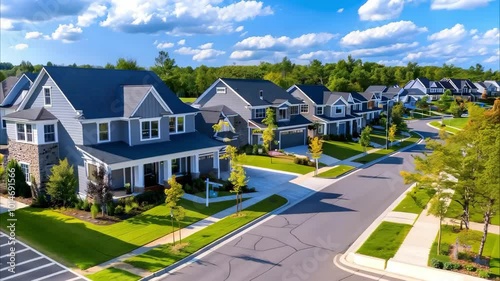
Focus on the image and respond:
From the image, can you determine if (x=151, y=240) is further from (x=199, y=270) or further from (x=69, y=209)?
(x=69, y=209)

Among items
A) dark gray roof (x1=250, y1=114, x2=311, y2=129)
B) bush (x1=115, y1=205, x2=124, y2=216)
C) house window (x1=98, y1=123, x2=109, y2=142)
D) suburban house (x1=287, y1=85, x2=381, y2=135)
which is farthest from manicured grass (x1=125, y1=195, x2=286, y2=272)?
suburban house (x1=287, y1=85, x2=381, y2=135)

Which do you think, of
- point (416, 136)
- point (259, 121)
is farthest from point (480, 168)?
point (416, 136)

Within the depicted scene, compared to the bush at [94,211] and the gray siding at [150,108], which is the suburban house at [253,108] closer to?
the gray siding at [150,108]

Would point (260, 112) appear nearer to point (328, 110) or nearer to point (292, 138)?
point (292, 138)

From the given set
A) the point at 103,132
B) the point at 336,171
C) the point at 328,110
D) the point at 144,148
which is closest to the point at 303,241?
the point at 144,148

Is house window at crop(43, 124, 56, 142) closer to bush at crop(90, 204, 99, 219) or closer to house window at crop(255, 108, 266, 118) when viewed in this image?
bush at crop(90, 204, 99, 219)
